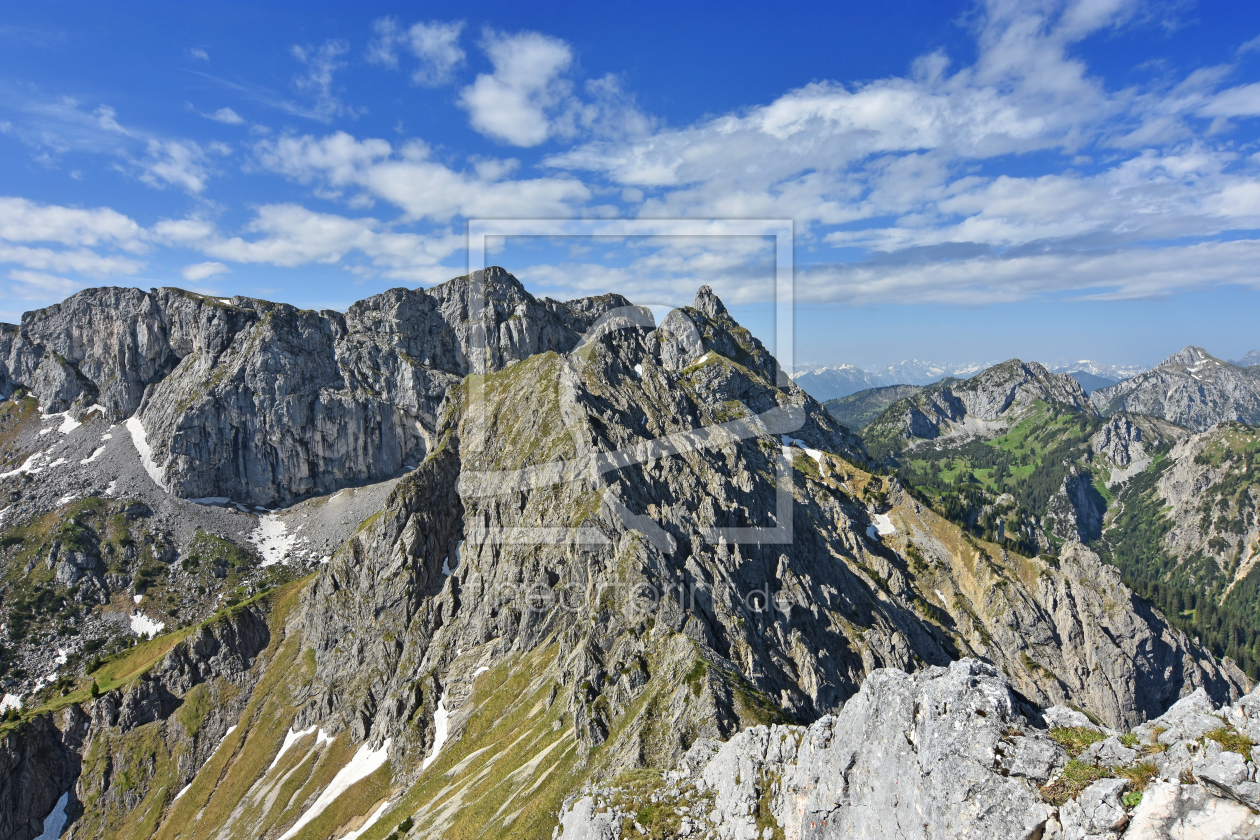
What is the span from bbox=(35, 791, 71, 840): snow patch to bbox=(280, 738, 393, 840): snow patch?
182 feet

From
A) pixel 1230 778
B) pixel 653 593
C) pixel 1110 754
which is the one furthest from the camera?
pixel 653 593

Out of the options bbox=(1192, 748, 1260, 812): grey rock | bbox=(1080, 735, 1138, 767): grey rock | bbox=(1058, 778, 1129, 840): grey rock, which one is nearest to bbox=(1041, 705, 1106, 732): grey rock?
bbox=(1080, 735, 1138, 767): grey rock

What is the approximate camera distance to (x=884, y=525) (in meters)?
168

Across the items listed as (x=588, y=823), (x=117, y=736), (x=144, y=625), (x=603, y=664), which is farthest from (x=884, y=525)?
(x=144, y=625)

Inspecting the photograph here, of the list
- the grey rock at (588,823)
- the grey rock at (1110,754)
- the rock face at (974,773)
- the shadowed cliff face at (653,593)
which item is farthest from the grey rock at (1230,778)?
the shadowed cliff face at (653,593)

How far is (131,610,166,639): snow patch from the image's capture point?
16950 cm

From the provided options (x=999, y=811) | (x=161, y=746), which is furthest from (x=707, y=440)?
(x=161, y=746)

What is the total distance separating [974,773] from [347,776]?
98241 millimetres

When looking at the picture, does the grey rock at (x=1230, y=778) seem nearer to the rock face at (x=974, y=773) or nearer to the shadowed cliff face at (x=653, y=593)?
the rock face at (x=974, y=773)

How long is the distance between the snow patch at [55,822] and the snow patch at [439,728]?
7818 centimetres

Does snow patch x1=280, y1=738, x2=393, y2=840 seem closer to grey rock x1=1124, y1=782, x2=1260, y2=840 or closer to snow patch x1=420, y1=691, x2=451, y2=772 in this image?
snow patch x1=420, y1=691, x2=451, y2=772

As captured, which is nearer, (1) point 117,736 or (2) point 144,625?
(1) point 117,736

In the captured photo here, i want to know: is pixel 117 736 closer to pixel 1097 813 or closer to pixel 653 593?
pixel 653 593

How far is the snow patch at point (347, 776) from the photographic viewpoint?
85.6 meters
